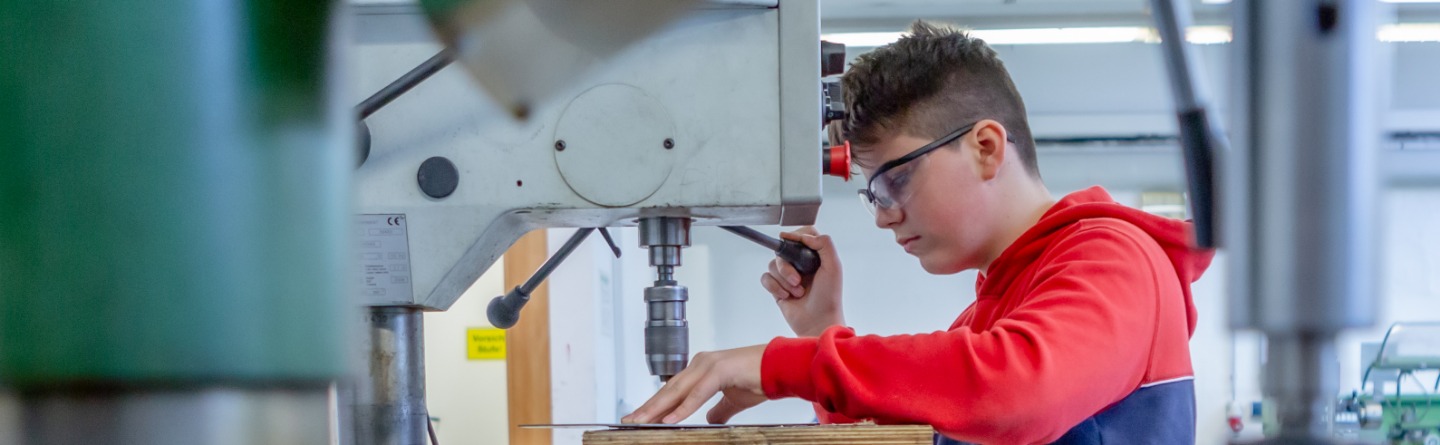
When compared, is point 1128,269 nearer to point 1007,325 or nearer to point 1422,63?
point 1007,325

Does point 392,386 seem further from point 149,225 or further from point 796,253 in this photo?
point 149,225

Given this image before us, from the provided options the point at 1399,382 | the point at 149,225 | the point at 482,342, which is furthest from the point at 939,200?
the point at 1399,382

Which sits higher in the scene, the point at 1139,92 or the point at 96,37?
the point at 1139,92

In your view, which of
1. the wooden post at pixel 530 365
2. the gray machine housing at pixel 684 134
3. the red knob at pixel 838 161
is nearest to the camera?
the gray machine housing at pixel 684 134

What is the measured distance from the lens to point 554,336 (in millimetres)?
2941

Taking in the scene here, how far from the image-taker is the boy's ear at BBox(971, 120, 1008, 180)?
1.29 metres

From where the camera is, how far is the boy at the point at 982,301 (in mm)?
844

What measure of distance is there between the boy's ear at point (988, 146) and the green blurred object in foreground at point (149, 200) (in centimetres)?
118

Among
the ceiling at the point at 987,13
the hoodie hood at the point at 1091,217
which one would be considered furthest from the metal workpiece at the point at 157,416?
the ceiling at the point at 987,13

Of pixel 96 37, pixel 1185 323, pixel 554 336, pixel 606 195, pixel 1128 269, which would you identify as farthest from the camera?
pixel 554 336

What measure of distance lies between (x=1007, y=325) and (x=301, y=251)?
2.58ft

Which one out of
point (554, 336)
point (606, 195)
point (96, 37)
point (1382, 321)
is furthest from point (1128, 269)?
point (554, 336)

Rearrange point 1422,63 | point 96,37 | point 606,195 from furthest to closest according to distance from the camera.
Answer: point 1422,63 < point 606,195 < point 96,37

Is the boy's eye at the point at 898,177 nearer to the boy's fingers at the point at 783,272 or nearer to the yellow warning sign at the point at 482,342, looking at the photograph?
the boy's fingers at the point at 783,272
